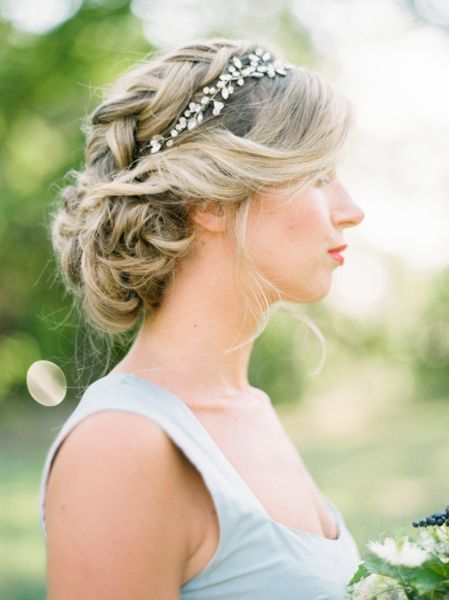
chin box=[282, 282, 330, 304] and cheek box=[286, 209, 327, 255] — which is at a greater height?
cheek box=[286, 209, 327, 255]

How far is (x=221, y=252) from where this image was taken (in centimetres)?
237

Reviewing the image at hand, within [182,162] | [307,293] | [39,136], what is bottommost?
[39,136]

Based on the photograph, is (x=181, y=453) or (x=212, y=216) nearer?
(x=181, y=453)

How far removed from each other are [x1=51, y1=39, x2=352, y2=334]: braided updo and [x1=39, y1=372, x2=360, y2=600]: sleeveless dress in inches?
13.9

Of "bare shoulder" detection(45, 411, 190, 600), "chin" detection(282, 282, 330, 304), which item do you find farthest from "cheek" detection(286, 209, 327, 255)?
"bare shoulder" detection(45, 411, 190, 600)

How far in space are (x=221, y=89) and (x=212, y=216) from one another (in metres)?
0.36

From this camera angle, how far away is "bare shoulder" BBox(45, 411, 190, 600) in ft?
5.92

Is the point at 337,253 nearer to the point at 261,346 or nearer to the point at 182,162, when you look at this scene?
the point at 182,162

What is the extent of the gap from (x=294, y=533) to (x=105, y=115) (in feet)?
4.23

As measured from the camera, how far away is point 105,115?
2.43 meters

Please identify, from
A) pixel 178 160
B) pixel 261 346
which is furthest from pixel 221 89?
pixel 261 346

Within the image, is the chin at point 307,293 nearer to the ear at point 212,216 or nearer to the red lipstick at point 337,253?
the red lipstick at point 337,253

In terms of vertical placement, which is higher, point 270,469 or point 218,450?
point 218,450

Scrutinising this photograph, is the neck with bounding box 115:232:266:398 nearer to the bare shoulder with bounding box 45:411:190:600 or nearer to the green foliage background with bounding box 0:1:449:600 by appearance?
the bare shoulder with bounding box 45:411:190:600
